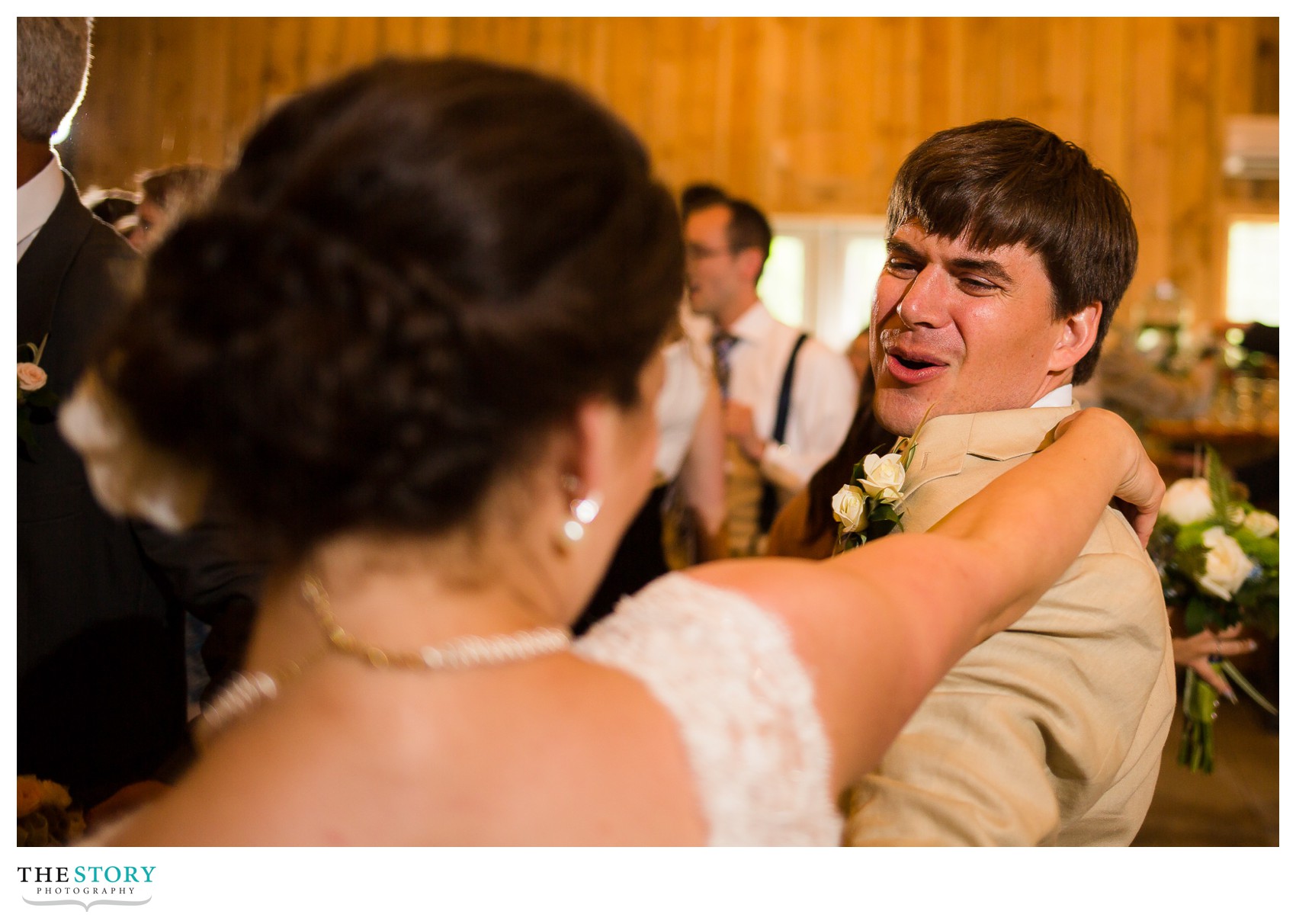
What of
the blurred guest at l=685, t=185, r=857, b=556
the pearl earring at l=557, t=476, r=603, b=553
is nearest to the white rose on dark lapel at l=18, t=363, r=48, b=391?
the pearl earring at l=557, t=476, r=603, b=553

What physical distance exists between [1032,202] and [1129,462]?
15.6 inches

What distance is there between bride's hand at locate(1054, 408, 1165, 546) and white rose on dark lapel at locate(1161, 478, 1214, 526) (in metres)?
1.10

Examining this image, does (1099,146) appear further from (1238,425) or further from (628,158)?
(628,158)

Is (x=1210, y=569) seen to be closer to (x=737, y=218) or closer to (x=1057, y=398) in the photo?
(x=1057, y=398)

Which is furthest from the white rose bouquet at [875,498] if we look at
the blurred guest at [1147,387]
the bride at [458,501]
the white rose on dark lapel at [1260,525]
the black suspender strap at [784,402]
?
the blurred guest at [1147,387]

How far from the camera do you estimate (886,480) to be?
1368 millimetres

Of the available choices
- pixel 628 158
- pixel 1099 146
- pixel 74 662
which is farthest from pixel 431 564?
pixel 1099 146

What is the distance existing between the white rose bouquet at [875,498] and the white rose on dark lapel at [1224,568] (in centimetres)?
115

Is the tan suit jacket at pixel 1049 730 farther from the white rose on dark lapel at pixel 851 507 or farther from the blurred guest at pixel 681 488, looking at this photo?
the blurred guest at pixel 681 488

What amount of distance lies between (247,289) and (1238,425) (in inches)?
242

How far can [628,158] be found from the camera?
2.58 feet

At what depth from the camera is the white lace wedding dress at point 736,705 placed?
2.62 feet
